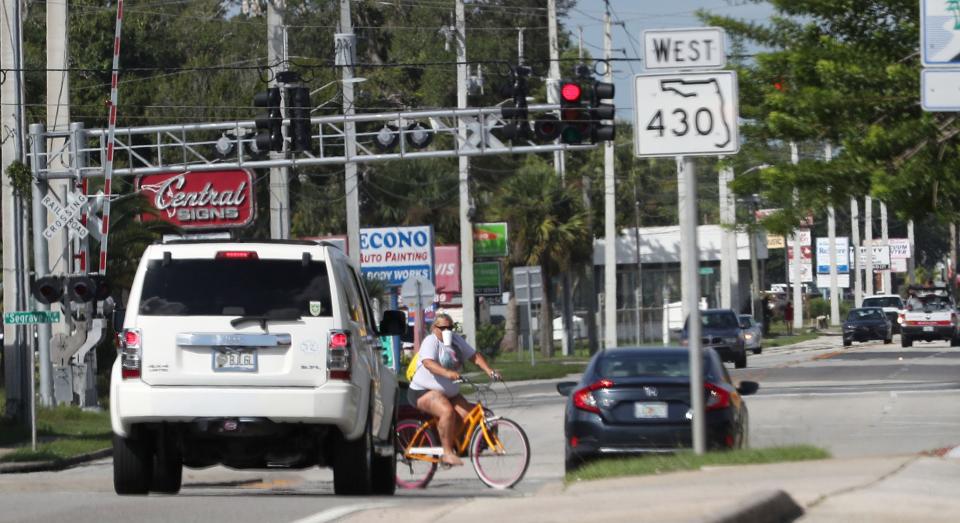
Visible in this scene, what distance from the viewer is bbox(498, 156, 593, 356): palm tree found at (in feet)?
200

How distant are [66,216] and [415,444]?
13261 mm

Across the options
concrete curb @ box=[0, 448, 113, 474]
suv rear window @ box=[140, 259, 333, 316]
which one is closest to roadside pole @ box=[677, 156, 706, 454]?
suv rear window @ box=[140, 259, 333, 316]

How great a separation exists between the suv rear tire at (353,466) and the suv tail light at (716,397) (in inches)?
161

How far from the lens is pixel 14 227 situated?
2830 centimetres

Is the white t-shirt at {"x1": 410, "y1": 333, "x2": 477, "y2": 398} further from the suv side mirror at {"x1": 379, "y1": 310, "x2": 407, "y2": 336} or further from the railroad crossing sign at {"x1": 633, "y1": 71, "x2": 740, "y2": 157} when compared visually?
the railroad crossing sign at {"x1": 633, "y1": 71, "x2": 740, "y2": 157}

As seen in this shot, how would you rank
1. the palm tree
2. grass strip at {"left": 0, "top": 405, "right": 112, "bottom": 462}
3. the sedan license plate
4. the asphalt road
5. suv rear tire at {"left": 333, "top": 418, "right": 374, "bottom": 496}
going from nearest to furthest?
the asphalt road
suv rear tire at {"left": 333, "top": 418, "right": 374, "bottom": 496}
the sedan license plate
grass strip at {"left": 0, "top": 405, "right": 112, "bottom": 462}
the palm tree

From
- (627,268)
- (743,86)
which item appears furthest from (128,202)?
(627,268)

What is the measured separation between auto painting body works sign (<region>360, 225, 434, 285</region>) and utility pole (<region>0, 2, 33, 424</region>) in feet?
54.9

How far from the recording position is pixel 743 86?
88.2 ft

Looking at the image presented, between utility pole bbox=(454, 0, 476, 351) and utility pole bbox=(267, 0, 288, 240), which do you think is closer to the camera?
utility pole bbox=(267, 0, 288, 240)

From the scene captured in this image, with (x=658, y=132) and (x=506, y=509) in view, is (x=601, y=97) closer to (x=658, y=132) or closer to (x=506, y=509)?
(x=658, y=132)

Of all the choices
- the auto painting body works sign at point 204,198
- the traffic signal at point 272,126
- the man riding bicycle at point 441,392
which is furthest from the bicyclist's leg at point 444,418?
the auto painting body works sign at point 204,198

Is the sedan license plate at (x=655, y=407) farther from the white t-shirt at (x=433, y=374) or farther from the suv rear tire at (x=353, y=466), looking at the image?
the suv rear tire at (x=353, y=466)

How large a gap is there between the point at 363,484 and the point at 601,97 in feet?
56.4
